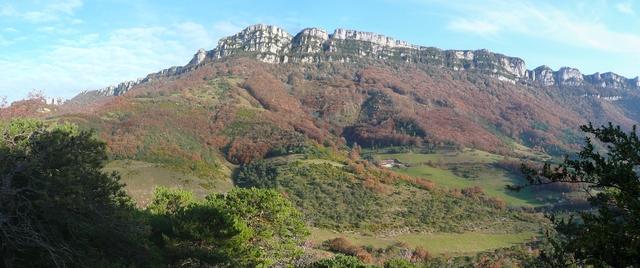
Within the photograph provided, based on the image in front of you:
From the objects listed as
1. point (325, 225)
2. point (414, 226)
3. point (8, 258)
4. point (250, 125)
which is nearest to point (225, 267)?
point (8, 258)

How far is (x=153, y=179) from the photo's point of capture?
290 ft

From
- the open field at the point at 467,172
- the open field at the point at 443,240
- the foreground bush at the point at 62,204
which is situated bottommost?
the open field at the point at 443,240

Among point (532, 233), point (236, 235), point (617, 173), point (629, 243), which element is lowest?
point (532, 233)

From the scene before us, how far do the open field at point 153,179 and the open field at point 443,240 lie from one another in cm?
2785

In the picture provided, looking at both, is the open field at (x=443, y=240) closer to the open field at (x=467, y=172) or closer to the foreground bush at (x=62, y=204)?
the open field at (x=467, y=172)

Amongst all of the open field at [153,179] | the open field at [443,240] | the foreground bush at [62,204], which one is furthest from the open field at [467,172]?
the foreground bush at [62,204]

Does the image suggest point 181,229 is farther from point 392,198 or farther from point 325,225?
point 392,198

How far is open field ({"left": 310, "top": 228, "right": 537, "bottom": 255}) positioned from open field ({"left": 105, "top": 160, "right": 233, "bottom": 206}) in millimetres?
27855

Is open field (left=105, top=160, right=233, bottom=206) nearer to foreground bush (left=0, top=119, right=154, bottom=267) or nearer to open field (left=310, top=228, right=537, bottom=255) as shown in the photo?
open field (left=310, top=228, right=537, bottom=255)

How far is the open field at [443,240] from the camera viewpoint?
65.5 metres

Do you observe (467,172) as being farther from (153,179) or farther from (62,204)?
(62,204)

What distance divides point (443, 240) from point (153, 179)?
166 ft

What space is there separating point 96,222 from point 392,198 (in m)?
78.3

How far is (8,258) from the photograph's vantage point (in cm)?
1517
